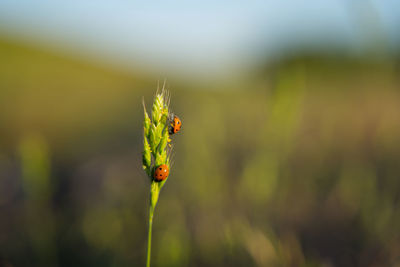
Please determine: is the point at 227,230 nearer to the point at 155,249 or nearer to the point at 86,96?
the point at 155,249

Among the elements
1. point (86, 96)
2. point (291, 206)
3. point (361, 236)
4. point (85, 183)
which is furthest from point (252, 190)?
point (86, 96)

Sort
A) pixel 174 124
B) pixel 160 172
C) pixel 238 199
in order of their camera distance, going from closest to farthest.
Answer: pixel 160 172 → pixel 174 124 → pixel 238 199

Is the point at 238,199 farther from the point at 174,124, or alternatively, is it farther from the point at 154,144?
the point at 154,144

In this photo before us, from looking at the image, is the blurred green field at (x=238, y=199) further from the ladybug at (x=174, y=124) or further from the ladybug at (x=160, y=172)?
the ladybug at (x=160, y=172)

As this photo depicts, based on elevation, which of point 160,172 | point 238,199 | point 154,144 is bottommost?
point 238,199

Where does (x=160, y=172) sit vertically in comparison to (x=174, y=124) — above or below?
below

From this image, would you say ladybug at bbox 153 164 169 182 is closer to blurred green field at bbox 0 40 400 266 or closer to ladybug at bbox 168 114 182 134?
ladybug at bbox 168 114 182 134

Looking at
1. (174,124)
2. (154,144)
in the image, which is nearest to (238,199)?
(174,124)

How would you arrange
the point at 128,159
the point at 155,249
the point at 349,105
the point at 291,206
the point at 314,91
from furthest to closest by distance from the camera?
the point at 314,91
the point at 349,105
the point at 128,159
the point at 291,206
the point at 155,249

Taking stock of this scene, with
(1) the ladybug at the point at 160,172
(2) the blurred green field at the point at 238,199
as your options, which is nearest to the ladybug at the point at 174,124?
(2) the blurred green field at the point at 238,199

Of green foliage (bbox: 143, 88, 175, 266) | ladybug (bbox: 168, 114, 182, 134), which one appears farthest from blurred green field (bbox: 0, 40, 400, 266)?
green foliage (bbox: 143, 88, 175, 266)

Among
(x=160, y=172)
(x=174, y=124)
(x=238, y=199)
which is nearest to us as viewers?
(x=160, y=172)
